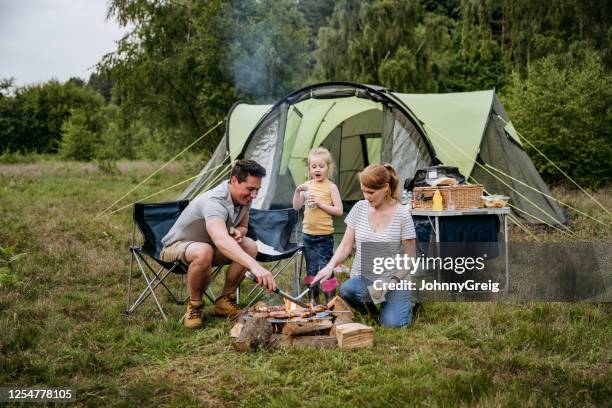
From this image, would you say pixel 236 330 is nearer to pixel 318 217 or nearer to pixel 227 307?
pixel 227 307

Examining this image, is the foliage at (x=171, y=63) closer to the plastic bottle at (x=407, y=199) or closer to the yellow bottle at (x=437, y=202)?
the plastic bottle at (x=407, y=199)

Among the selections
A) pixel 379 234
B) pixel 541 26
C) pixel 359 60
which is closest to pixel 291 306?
pixel 379 234

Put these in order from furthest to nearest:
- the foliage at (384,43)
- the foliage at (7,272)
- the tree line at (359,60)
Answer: the foliage at (384,43) → the tree line at (359,60) → the foliage at (7,272)

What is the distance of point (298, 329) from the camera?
3.18m

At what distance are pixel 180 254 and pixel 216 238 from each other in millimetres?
335

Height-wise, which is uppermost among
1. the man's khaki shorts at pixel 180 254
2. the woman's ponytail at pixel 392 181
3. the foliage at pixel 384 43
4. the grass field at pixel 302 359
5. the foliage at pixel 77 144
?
the foliage at pixel 384 43

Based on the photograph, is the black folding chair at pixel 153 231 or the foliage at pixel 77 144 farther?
the foliage at pixel 77 144

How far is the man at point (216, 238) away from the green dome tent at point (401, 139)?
7.63 ft

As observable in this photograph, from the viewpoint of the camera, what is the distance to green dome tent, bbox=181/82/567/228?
611 centimetres

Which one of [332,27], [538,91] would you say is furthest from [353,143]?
[332,27]

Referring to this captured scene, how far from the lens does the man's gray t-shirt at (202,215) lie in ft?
11.9

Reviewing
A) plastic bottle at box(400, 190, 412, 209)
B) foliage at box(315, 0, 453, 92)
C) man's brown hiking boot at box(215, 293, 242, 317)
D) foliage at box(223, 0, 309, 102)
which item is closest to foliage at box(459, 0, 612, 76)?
foliage at box(223, 0, 309, 102)

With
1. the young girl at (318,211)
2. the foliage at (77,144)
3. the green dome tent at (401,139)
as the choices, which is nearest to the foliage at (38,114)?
the foliage at (77,144)

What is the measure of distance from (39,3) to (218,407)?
16.3ft
